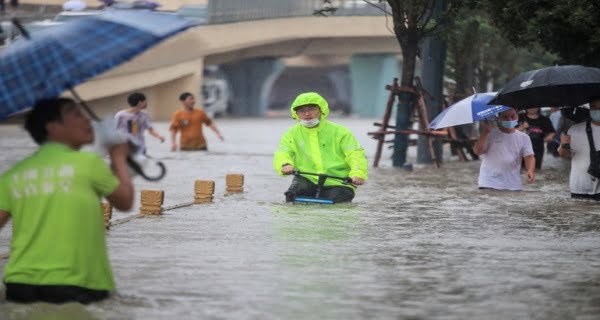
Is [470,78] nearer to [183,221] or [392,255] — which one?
[183,221]

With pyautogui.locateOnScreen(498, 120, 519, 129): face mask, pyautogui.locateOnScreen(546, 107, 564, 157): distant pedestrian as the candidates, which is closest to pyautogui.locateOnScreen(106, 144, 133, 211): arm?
pyautogui.locateOnScreen(498, 120, 519, 129): face mask

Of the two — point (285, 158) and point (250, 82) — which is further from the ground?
point (250, 82)

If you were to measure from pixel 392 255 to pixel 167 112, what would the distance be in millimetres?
59526

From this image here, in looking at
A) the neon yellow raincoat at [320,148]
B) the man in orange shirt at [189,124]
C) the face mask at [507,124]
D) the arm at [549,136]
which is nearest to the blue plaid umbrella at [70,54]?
the neon yellow raincoat at [320,148]

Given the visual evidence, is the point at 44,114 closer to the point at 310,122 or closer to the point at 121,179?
the point at 121,179

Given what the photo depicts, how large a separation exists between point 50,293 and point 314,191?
26.1 feet

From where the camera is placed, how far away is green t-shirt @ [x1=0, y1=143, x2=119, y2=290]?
8.08 meters

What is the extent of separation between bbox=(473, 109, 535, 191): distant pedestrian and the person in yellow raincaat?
2405 mm

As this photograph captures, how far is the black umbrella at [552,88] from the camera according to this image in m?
16.8

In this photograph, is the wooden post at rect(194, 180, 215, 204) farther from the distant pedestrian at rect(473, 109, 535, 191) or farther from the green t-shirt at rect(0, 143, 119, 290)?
the green t-shirt at rect(0, 143, 119, 290)

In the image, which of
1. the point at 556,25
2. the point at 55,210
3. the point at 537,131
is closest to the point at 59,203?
the point at 55,210

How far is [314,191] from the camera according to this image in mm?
15922

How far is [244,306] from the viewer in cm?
843

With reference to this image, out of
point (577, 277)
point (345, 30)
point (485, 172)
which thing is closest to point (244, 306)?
point (577, 277)
